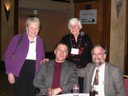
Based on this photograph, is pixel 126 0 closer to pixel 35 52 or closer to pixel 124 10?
pixel 124 10

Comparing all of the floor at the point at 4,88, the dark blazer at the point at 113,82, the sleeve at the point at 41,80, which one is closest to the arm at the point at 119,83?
the dark blazer at the point at 113,82

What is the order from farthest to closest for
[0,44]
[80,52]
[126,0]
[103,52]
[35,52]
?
[0,44]
[126,0]
[80,52]
[35,52]
[103,52]

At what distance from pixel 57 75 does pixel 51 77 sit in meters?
0.07

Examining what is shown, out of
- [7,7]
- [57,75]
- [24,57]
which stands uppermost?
[7,7]

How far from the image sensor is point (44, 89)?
9.56 feet

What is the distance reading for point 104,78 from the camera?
2.71 m

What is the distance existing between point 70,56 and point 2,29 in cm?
674

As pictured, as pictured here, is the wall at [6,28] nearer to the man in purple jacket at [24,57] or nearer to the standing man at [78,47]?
the standing man at [78,47]

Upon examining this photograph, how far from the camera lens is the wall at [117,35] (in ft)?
19.8

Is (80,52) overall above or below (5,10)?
below

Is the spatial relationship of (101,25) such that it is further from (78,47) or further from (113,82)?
(113,82)

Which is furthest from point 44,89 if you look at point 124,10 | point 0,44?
point 0,44

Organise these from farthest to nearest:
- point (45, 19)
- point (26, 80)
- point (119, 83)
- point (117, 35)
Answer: point (45, 19) < point (117, 35) < point (26, 80) < point (119, 83)

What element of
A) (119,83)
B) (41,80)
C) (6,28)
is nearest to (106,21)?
(41,80)
